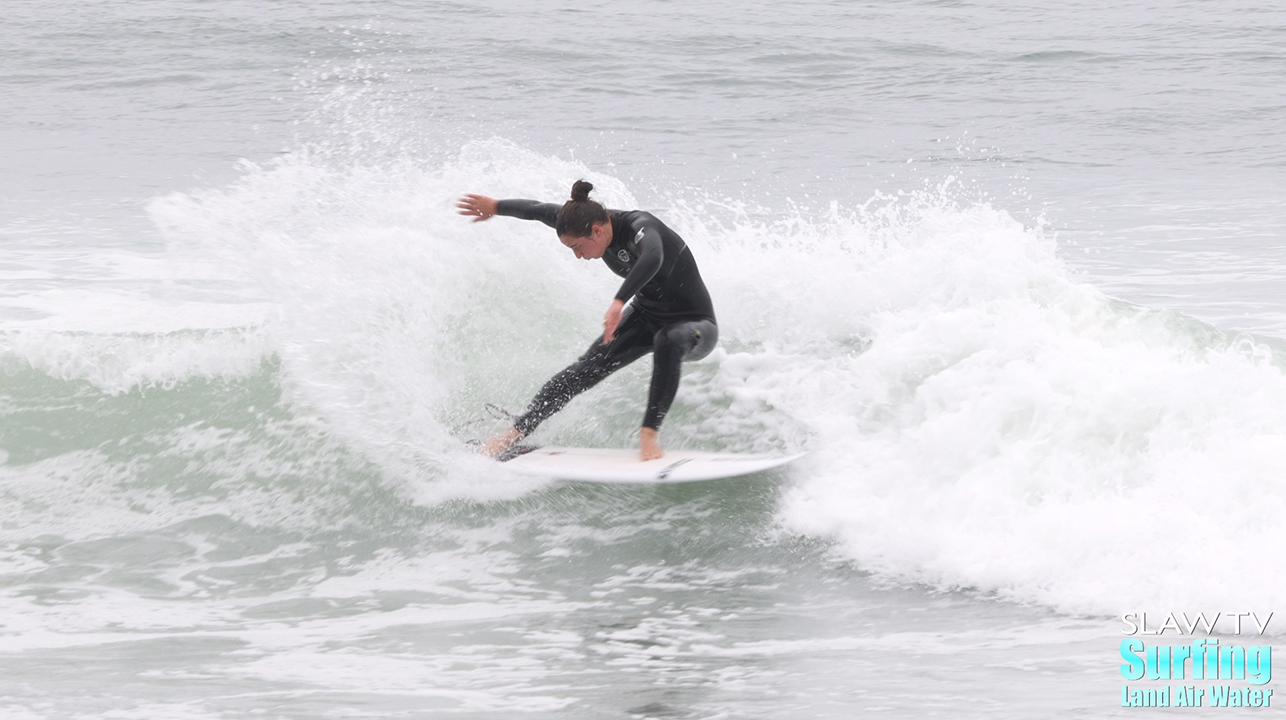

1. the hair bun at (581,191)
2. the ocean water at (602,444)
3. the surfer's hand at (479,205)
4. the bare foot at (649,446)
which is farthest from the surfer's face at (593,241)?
the ocean water at (602,444)

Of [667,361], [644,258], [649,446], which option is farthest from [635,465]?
[644,258]

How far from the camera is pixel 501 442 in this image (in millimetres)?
6129

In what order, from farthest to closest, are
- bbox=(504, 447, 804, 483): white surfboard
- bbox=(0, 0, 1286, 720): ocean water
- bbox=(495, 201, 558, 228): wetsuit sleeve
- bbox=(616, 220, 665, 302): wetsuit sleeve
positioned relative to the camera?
bbox=(495, 201, 558, 228): wetsuit sleeve → bbox=(504, 447, 804, 483): white surfboard → bbox=(616, 220, 665, 302): wetsuit sleeve → bbox=(0, 0, 1286, 720): ocean water

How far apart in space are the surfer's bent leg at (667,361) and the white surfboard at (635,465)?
0.21 metres

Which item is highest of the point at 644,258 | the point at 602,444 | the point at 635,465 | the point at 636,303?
the point at 644,258

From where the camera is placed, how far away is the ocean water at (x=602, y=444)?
14.2 ft

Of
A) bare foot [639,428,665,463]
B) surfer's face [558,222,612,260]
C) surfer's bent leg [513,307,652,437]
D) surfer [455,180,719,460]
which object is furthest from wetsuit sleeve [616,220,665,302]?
bare foot [639,428,665,463]

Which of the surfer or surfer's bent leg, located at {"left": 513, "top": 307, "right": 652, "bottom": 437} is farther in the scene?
surfer's bent leg, located at {"left": 513, "top": 307, "right": 652, "bottom": 437}

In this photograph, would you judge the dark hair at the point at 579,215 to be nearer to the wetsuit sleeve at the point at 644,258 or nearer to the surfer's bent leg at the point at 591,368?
the wetsuit sleeve at the point at 644,258

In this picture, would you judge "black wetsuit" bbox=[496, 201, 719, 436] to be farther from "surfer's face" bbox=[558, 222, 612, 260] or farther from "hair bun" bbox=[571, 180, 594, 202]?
"hair bun" bbox=[571, 180, 594, 202]

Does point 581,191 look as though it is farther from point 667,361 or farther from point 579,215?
point 667,361

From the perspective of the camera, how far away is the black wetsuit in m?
5.79

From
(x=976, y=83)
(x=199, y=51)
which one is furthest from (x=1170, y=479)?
(x=199, y=51)

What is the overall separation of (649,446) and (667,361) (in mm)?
432
